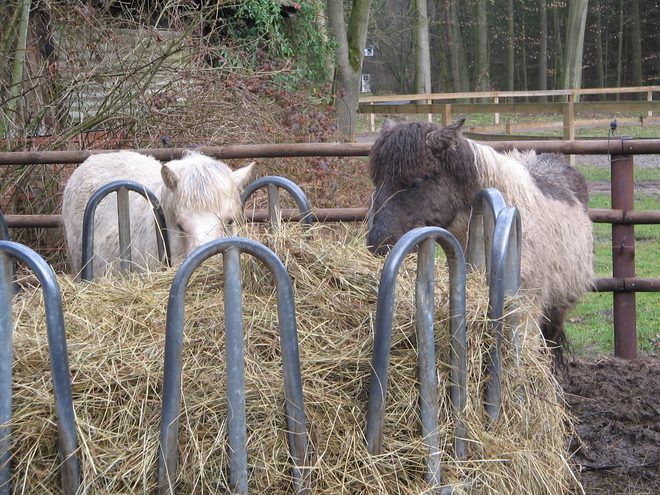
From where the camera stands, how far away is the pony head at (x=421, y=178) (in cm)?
389

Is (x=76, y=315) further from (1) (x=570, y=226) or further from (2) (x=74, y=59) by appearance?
(2) (x=74, y=59)

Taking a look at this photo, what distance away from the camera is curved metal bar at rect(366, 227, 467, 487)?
6.78 feet

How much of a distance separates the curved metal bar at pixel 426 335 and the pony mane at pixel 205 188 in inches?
73.3

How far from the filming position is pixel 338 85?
509 inches

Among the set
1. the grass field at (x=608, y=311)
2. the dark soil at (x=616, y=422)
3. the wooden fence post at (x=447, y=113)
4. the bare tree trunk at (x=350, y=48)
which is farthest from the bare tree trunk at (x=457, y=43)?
the dark soil at (x=616, y=422)

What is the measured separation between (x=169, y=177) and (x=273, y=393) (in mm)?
2079

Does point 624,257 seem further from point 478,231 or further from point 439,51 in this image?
point 439,51

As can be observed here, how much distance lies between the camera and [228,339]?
1941 millimetres

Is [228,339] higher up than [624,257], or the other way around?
[228,339]

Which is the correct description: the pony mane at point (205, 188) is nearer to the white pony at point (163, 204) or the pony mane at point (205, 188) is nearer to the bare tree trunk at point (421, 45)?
the white pony at point (163, 204)

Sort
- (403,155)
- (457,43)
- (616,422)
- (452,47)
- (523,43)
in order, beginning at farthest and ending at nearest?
(523,43), (452,47), (457,43), (616,422), (403,155)

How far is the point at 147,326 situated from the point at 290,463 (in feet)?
2.36

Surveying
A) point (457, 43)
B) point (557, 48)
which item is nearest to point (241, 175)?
point (457, 43)

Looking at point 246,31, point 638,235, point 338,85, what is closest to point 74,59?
point 246,31
